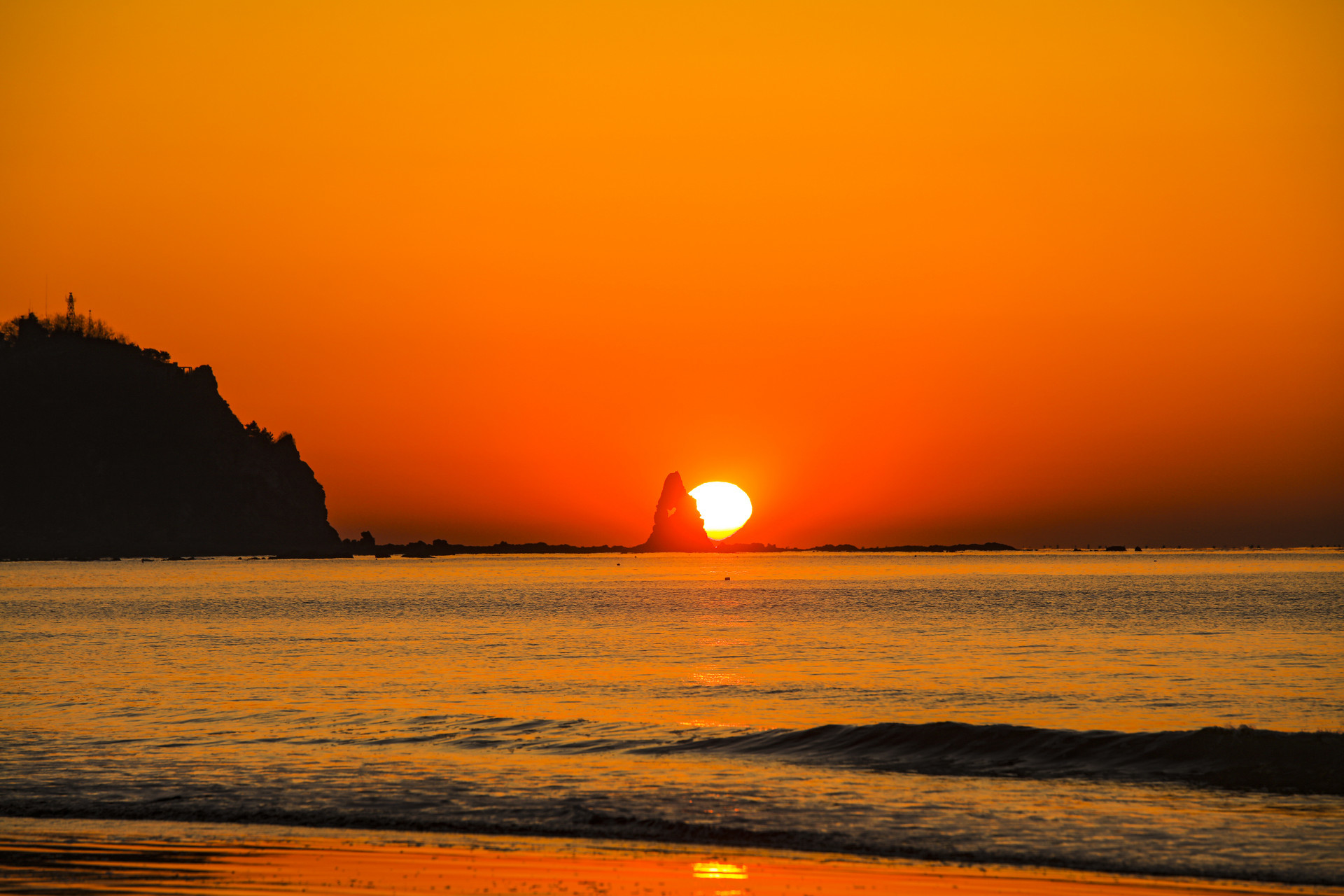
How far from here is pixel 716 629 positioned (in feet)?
230

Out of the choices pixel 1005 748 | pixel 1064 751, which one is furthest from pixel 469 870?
pixel 1064 751

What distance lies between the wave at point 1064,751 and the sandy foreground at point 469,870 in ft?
27.0

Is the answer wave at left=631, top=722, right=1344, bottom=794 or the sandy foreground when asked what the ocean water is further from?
the sandy foreground

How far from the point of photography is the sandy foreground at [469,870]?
13656 millimetres

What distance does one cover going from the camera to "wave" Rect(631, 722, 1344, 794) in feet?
71.3

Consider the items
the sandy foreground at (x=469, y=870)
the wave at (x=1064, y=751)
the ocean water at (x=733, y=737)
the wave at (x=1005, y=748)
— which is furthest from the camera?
the wave at (x=1005, y=748)

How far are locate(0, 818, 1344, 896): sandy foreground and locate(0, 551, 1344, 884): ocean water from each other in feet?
2.65

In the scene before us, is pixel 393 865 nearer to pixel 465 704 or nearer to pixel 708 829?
pixel 708 829

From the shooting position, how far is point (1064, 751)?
2422cm

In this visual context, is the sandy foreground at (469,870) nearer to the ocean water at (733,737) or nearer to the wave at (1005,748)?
the ocean water at (733,737)

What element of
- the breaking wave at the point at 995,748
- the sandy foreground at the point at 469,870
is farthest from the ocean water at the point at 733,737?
the sandy foreground at the point at 469,870

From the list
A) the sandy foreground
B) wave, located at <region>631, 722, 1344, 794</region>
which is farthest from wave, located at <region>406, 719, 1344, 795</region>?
the sandy foreground

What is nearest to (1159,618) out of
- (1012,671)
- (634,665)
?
(1012,671)

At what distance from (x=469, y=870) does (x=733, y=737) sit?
12.5 metres
